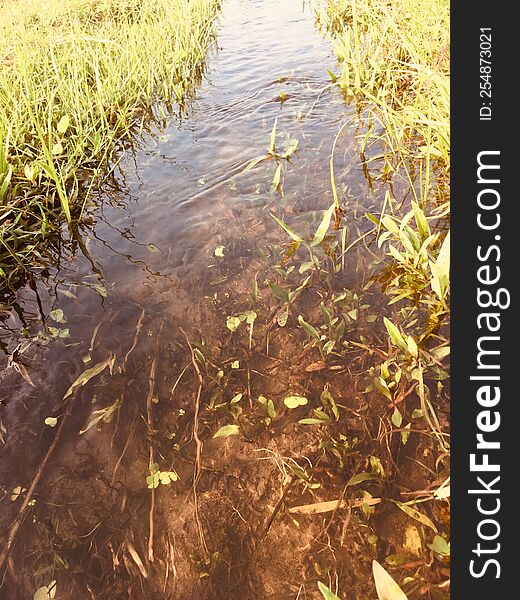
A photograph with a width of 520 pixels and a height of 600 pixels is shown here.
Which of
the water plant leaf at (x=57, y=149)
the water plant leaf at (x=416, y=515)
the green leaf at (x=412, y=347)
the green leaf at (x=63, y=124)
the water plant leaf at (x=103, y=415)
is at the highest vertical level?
the green leaf at (x=63, y=124)

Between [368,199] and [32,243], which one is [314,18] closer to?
[368,199]

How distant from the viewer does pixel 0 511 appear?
1.33 m

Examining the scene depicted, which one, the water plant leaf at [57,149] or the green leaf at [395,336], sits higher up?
the water plant leaf at [57,149]

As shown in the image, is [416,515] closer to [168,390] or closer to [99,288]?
[168,390]

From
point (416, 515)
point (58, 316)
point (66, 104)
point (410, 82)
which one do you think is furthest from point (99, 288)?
point (410, 82)

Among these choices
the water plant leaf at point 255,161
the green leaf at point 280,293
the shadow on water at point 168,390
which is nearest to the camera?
the shadow on water at point 168,390

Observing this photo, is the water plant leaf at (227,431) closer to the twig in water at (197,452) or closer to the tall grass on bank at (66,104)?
the twig in water at (197,452)

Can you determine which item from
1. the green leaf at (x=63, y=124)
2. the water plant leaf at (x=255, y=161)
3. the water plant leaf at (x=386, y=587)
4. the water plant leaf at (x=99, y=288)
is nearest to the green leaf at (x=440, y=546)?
the water plant leaf at (x=386, y=587)

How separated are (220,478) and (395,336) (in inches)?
30.7

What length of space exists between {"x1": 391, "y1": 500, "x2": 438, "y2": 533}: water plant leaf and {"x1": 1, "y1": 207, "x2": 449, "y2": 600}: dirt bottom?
1 cm

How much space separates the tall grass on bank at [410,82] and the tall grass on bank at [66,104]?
2.01m

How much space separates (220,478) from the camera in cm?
133

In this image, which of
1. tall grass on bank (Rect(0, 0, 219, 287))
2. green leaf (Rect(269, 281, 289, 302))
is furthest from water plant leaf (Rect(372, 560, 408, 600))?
tall grass on bank (Rect(0, 0, 219, 287))

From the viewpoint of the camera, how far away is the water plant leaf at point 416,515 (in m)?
1.13
